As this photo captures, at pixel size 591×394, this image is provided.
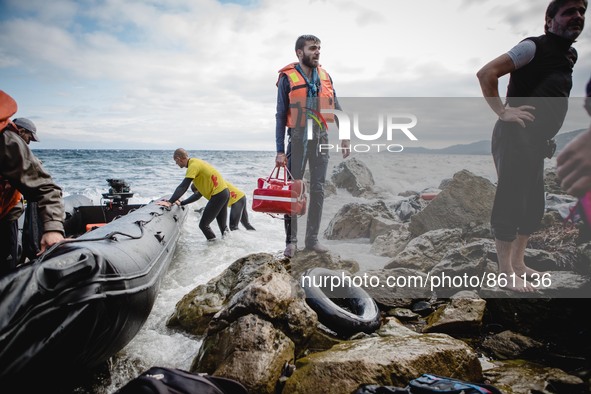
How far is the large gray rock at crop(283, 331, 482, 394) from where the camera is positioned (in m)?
1.87

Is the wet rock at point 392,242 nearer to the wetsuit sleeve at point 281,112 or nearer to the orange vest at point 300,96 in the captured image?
the orange vest at point 300,96

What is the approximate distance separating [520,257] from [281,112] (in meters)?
2.73

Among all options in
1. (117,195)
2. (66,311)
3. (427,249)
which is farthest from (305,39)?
(117,195)

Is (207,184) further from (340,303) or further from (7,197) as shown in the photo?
(7,197)

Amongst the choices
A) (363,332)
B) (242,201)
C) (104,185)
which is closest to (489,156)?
(363,332)

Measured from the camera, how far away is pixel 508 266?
111 inches

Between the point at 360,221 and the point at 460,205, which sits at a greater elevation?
the point at 460,205

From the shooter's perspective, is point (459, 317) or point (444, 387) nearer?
point (444, 387)

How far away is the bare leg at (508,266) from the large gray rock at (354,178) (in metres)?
2.86

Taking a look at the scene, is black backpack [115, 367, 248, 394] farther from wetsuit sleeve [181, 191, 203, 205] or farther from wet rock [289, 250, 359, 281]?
wetsuit sleeve [181, 191, 203, 205]

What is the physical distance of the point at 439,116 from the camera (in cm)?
313

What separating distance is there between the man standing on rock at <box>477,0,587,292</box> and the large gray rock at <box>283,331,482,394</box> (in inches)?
45.2

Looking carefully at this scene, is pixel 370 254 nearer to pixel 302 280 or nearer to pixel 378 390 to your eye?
pixel 302 280

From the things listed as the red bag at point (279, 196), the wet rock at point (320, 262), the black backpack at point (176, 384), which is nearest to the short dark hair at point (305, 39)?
the red bag at point (279, 196)
